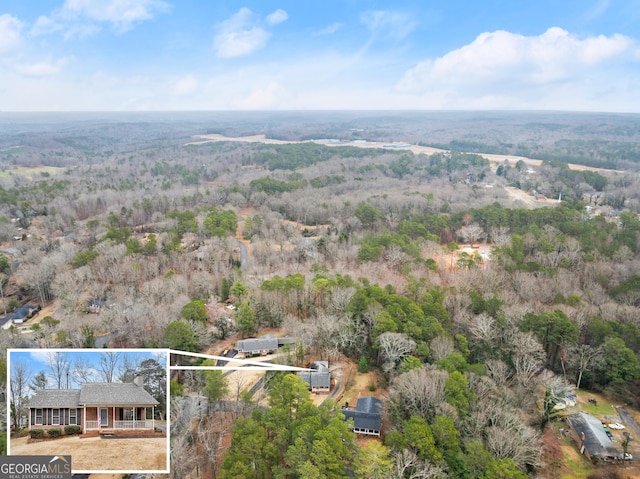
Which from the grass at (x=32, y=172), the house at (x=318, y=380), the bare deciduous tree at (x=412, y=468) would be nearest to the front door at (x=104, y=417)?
the bare deciduous tree at (x=412, y=468)

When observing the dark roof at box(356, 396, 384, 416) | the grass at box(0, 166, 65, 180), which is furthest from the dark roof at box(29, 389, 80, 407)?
the grass at box(0, 166, 65, 180)

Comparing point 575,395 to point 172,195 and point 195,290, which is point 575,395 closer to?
point 195,290

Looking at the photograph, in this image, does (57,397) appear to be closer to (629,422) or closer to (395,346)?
(395,346)

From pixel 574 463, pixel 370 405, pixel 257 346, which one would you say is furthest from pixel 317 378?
pixel 574 463

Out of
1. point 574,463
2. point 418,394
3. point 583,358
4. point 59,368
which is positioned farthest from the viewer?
point 583,358

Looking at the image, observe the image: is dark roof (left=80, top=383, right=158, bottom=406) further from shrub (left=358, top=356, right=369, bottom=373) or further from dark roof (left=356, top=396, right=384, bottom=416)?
shrub (left=358, top=356, right=369, bottom=373)
